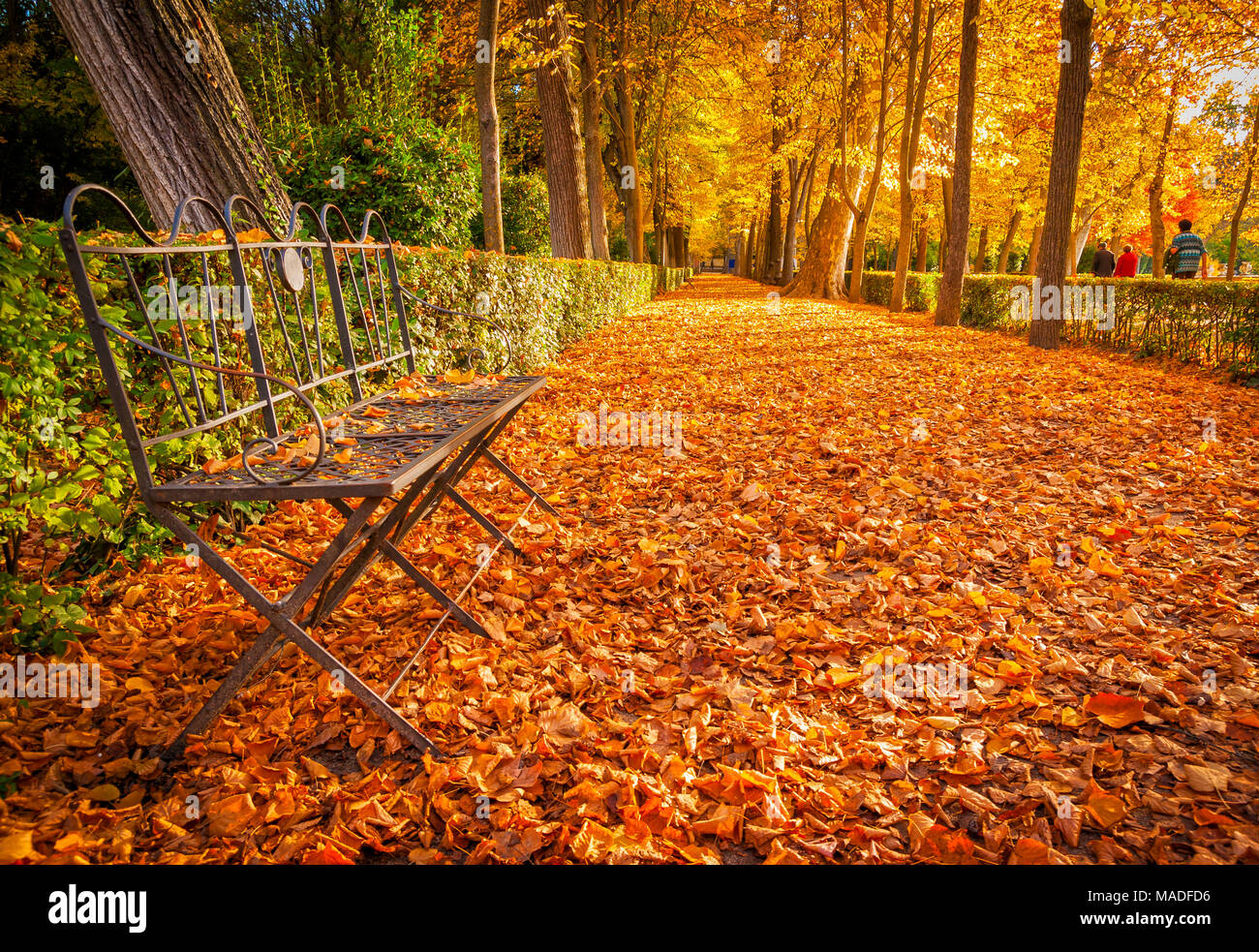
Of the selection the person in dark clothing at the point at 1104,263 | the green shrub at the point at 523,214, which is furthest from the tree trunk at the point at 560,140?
the person in dark clothing at the point at 1104,263

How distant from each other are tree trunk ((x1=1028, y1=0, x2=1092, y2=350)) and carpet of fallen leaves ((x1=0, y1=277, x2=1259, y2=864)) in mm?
5962

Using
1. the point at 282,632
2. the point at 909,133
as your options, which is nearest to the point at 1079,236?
the point at 909,133

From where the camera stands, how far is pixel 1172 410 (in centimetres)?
628

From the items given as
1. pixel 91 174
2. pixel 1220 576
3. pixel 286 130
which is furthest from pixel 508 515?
pixel 91 174

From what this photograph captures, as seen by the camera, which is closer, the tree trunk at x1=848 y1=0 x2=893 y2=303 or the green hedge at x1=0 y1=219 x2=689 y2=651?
the green hedge at x1=0 y1=219 x2=689 y2=651

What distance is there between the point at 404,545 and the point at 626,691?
1.75m

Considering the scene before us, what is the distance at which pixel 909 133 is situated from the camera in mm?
16047

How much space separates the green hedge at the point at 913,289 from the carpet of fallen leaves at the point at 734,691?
1410 centimetres

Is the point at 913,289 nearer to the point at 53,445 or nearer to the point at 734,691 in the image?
the point at 734,691

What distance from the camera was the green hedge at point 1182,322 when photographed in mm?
7629

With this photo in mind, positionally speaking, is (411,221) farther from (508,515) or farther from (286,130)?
(508,515)

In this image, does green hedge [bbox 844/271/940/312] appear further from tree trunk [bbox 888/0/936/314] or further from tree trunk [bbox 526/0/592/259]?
tree trunk [bbox 526/0/592/259]

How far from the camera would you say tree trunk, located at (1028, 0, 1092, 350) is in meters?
9.36

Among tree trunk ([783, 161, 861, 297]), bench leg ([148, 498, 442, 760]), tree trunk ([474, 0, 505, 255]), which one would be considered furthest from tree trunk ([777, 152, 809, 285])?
bench leg ([148, 498, 442, 760])
